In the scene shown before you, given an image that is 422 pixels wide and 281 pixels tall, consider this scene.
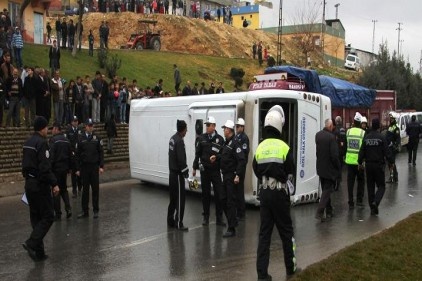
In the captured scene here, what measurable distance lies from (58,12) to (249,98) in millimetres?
54996

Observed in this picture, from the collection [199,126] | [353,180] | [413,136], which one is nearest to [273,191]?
[353,180]

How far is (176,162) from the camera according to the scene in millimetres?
10148

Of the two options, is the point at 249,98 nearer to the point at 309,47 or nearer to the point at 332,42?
the point at 309,47

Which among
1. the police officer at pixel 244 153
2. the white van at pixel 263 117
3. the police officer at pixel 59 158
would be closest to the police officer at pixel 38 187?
the police officer at pixel 59 158

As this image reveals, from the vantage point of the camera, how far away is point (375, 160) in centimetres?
1134

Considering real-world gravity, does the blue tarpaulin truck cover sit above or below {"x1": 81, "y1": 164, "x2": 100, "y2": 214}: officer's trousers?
above

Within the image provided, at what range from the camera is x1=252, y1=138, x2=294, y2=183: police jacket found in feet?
22.2

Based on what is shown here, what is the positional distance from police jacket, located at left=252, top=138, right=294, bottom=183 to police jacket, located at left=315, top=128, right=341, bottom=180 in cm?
415

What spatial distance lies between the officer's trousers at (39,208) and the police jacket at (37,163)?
98 millimetres

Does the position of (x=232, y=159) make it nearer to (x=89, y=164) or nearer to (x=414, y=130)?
(x=89, y=164)

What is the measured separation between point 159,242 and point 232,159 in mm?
2128

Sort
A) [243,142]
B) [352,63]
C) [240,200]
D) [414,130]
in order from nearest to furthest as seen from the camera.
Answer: [243,142]
[240,200]
[414,130]
[352,63]

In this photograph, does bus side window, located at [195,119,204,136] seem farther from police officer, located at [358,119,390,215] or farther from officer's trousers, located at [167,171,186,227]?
police officer, located at [358,119,390,215]

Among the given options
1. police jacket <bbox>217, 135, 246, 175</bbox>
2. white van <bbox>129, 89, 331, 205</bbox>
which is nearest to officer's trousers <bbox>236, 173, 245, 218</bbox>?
police jacket <bbox>217, 135, 246, 175</bbox>
